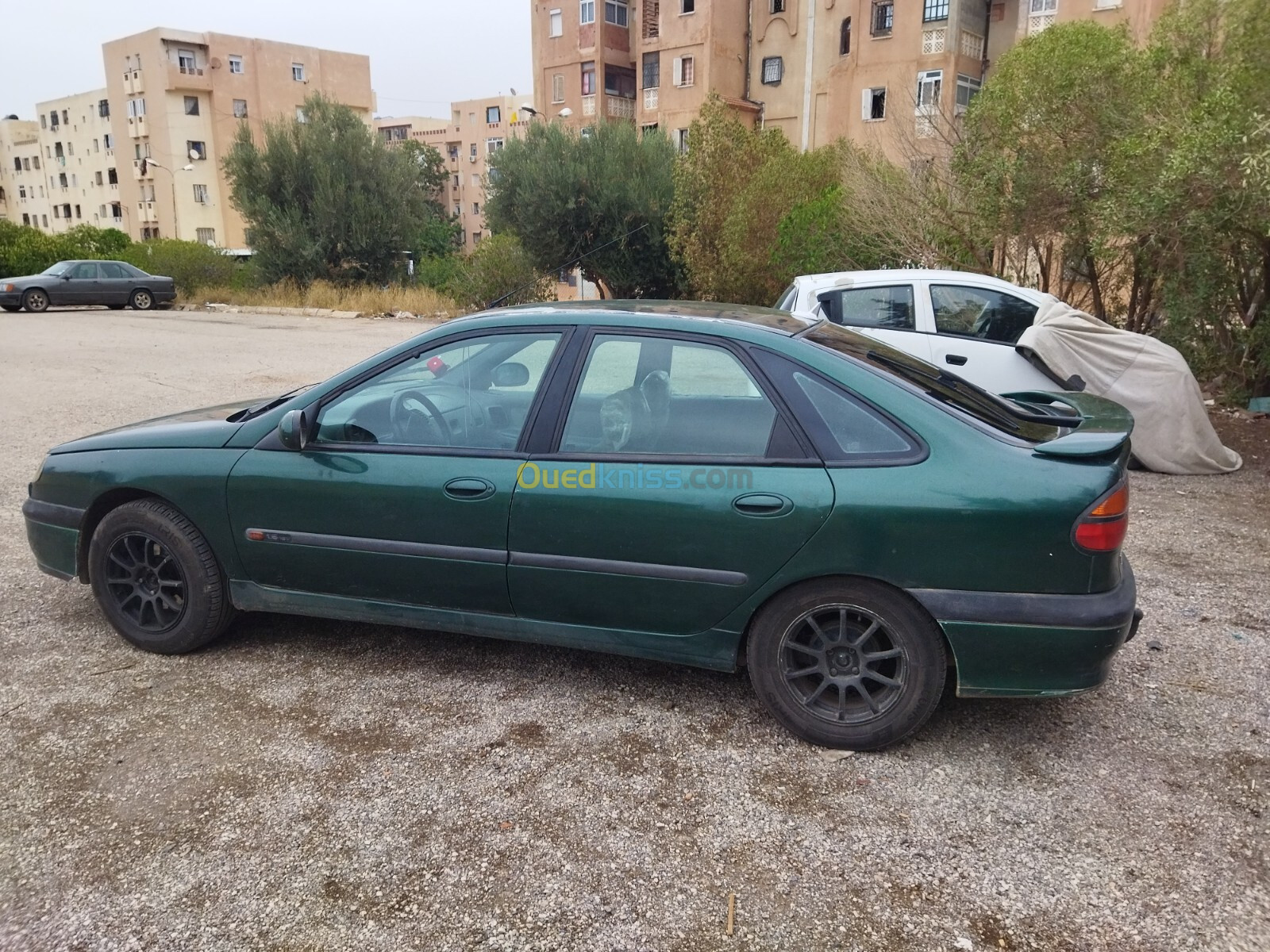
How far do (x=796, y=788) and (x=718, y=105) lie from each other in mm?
19709

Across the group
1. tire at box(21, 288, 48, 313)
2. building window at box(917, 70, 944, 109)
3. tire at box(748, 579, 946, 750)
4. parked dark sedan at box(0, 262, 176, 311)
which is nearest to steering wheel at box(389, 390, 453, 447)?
tire at box(748, 579, 946, 750)

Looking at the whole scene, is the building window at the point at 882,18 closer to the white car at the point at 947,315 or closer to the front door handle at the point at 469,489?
the white car at the point at 947,315

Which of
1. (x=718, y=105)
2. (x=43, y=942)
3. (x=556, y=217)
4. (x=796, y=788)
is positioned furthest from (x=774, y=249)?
(x=43, y=942)

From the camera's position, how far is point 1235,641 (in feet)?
14.5

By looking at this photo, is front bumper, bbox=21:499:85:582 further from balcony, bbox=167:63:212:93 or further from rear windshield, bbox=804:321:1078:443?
balcony, bbox=167:63:212:93

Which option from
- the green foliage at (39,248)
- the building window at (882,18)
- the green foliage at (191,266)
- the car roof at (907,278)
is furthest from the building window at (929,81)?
the green foliage at (39,248)

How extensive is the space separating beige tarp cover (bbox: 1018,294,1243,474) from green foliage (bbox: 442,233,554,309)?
1801 cm

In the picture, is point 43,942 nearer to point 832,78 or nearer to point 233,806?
point 233,806

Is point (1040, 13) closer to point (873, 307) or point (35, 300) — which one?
point (873, 307)

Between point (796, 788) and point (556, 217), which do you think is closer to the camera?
point (796, 788)

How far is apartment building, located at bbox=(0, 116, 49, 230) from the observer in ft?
257

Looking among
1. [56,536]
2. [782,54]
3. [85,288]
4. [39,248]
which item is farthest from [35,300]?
[782,54]

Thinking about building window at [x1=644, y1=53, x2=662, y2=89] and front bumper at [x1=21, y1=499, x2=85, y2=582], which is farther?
building window at [x1=644, y1=53, x2=662, y2=89]

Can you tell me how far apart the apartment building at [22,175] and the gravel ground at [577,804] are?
89.5 metres
